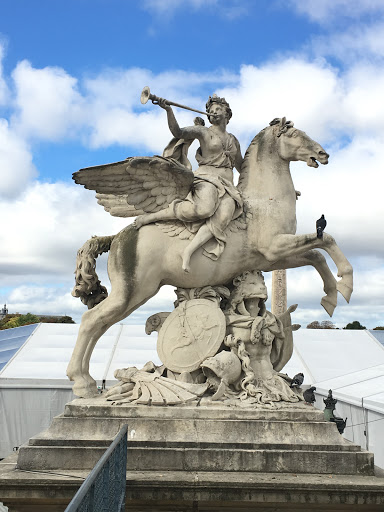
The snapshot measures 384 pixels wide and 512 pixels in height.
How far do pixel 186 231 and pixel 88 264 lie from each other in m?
1.03

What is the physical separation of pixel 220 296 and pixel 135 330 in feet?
30.8

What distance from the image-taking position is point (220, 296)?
542cm

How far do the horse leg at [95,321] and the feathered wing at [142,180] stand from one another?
800 mm

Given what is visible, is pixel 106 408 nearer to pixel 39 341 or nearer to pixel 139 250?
pixel 139 250

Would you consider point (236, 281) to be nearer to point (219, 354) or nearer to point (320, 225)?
point (219, 354)

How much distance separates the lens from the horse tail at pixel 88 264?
5.48 meters

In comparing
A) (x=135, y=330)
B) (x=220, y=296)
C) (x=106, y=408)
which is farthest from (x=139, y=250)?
(x=135, y=330)

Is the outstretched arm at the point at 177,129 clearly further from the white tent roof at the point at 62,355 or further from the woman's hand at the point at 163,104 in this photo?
the white tent roof at the point at 62,355

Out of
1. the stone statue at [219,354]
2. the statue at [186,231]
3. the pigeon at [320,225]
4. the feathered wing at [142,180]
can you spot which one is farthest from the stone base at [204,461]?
the feathered wing at [142,180]

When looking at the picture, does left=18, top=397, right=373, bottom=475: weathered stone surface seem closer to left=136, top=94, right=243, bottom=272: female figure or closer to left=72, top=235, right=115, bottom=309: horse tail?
left=72, top=235, right=115, bottom=309: horse tail

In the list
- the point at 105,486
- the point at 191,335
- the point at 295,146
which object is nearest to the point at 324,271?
the point at 295,146

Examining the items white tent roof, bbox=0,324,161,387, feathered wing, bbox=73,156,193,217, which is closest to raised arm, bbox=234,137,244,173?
feathered wing, bbox=73,156,193,217

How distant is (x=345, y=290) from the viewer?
17.3 ft

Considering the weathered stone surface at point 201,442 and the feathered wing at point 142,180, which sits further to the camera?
the feathered wing at point 142,180
